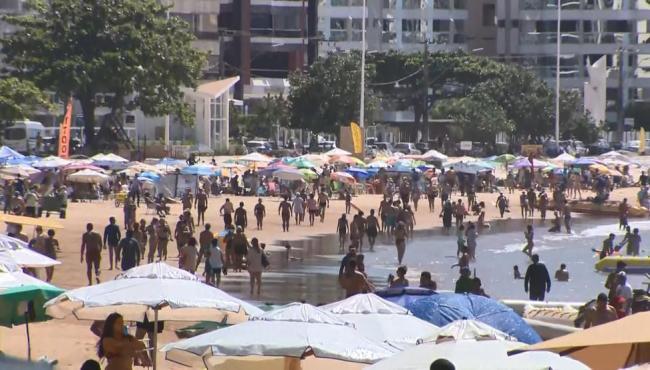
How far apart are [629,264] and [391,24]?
71.6 meters

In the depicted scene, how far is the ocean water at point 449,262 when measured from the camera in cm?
2930

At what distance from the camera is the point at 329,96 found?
80062 millimetres

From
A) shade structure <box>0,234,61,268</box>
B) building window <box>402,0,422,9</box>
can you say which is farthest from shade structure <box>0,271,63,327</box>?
building window <box>402,0,422,9</box>

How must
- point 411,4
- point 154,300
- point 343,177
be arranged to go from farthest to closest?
point 411,4 → point 343,177 → point 154,300

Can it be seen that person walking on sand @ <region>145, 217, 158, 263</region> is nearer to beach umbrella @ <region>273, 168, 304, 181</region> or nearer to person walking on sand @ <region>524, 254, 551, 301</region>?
person walking on sand @ <region>524, 254, 551, 301</region>

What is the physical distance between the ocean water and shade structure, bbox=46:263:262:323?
10914mm

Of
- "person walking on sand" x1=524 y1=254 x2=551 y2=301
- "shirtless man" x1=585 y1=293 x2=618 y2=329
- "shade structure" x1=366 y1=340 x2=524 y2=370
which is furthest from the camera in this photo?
"person walking on sand" x1=524 y1=254 x2=551 y2=301

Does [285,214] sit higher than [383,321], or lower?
lower

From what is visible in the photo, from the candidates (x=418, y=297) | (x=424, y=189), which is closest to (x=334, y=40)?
(x=424, y=189)

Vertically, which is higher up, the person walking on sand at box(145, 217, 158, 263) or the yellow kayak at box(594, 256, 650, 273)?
the person walking on sand at box(145, 217, 158, 263)

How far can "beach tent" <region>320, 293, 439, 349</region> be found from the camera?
1392cm

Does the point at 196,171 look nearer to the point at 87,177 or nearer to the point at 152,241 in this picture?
the point at 87,177

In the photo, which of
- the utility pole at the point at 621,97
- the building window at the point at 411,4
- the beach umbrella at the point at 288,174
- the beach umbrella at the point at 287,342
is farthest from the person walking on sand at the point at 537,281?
the building window at the point at 411,4

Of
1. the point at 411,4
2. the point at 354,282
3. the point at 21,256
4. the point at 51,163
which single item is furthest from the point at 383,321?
the point at 411,4
